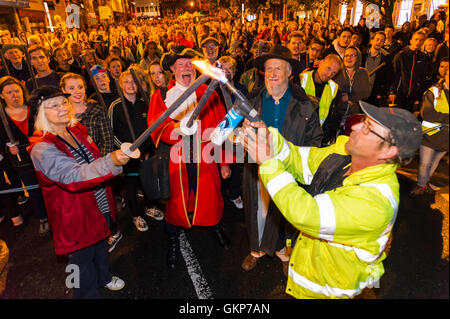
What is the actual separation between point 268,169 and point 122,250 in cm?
299

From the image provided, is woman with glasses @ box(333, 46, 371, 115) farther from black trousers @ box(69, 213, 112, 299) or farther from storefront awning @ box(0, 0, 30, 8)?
storefront awning @ box(0, 0, 30, 8)

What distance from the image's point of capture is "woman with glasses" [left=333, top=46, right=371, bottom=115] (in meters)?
5.34

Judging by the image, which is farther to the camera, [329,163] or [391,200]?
[329,163]

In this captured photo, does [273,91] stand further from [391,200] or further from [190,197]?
[391,200]

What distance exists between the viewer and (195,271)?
133 inches

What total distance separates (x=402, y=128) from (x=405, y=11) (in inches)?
924

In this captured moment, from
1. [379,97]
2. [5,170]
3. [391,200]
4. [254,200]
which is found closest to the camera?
[391,200]

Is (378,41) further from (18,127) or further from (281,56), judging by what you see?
(18,127)

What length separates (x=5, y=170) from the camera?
13.6 ft

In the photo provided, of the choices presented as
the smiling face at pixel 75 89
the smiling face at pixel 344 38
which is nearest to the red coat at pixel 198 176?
the smiling face at pixel 75 89

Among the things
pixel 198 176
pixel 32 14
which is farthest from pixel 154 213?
pixel 32 14

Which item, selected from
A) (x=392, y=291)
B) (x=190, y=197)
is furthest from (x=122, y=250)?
(x=392, y=291)

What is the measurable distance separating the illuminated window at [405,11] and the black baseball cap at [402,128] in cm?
2082
